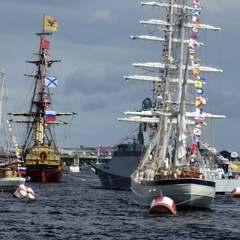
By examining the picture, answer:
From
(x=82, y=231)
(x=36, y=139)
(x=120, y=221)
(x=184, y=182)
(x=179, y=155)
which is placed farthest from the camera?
(x=36, y=139)

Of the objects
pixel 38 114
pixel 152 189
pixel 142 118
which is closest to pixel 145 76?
pixel 142 118

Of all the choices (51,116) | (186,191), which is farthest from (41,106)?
(186,191)

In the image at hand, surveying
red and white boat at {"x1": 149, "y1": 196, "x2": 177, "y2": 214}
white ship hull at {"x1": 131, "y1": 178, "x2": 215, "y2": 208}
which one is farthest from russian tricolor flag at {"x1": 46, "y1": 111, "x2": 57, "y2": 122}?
red and white boat at {"x1": 149, "y1": 196, "x2": 177, "y2": 214}

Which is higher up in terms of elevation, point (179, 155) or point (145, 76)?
point (145, 76)

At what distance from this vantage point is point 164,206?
212 ft

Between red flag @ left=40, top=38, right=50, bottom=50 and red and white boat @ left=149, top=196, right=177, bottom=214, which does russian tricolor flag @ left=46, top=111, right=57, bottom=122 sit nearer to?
red flag @ left=40, top=38, right=50, bottom=50

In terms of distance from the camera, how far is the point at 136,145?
124 m

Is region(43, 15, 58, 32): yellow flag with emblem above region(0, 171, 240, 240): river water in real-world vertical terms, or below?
above


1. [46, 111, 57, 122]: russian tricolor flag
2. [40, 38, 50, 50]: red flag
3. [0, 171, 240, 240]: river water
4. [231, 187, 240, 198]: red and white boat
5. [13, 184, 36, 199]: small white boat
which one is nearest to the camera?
[0, 171, 240, 240]: river water

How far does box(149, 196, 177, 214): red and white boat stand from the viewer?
64744mm

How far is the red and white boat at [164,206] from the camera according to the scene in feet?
212

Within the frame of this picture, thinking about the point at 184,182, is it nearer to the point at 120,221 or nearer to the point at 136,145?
the point at 120,221

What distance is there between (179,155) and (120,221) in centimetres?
1322

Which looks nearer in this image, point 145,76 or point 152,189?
point 152,189
